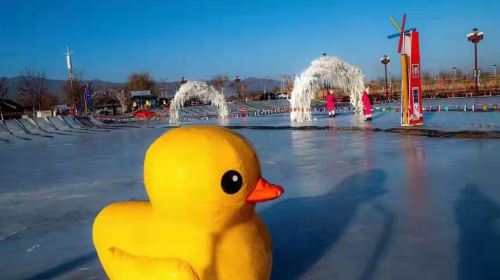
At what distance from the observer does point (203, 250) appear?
9.10ft

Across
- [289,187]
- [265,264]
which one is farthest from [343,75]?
[265,264]

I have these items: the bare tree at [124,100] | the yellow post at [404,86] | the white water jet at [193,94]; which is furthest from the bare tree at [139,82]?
the yellow post at [404,86]

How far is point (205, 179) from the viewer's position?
8.78ft

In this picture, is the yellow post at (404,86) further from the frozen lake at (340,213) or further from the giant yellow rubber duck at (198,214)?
the giant yellow rubber duck at (198,214)

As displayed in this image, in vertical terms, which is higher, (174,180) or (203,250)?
(174,180)

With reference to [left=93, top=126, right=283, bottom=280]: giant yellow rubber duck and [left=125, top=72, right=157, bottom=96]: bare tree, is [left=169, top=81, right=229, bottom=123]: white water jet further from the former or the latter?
[left=125, top=72, right=157, bottom=96]: bare tree

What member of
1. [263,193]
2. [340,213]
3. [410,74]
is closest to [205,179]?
[263,193]

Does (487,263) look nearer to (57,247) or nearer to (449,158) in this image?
(57,247)

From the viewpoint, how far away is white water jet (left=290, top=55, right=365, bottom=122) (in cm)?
2345

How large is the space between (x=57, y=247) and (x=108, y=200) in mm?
2070

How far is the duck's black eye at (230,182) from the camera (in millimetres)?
2689

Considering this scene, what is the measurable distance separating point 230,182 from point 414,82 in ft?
50.3

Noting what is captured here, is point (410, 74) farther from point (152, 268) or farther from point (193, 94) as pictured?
point (193, 94)

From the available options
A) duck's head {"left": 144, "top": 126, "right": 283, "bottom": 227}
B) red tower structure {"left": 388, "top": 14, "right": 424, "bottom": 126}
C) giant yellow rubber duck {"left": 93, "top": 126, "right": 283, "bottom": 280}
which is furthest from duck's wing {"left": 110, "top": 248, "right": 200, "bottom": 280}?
red tower structure {"left": 388, "top": 14, "right": 424, "bottom": 126}
